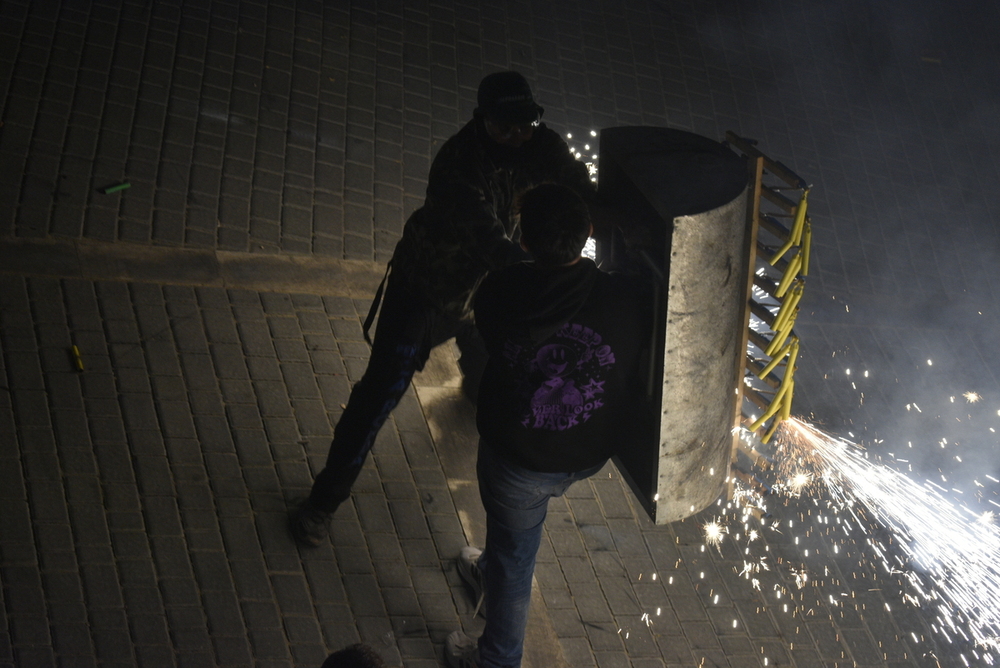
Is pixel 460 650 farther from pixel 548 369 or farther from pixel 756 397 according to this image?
pixel 756 397

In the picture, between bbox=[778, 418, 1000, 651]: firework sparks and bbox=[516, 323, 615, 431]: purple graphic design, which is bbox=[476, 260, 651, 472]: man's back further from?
bbox=[778, 418, 1000, 651]: firework sparks

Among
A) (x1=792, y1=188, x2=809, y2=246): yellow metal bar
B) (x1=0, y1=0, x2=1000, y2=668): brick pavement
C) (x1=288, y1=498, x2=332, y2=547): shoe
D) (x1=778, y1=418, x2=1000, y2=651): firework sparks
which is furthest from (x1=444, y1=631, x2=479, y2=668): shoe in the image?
(x1=778, y1=418, x2=1000, y2=651): firework sparks

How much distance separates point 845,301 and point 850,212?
3.79 ft

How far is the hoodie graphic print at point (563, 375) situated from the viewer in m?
3.06

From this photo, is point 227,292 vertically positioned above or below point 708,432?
below

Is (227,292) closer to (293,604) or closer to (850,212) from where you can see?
(293,604)

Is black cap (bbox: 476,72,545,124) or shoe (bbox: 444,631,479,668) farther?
shoe (bbox: 444,631,479,668)

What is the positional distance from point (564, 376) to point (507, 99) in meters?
1.04

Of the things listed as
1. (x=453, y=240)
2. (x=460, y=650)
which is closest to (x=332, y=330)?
(x=453, y=240)

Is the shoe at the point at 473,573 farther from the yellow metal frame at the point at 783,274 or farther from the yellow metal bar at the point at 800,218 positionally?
the yellow metal bar at the point at 800,218

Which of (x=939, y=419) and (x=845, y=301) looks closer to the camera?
(x=939, y=419)

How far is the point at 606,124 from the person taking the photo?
7562mm

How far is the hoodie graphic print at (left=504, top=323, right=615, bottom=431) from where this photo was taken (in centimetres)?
306

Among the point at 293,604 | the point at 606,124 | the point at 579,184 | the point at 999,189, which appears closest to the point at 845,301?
the point at 606,124
